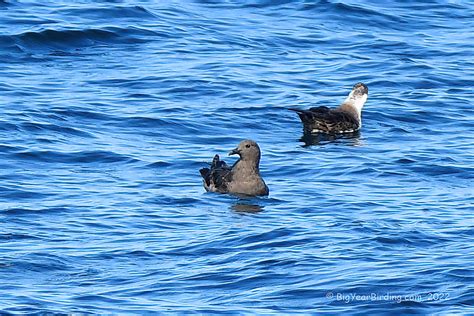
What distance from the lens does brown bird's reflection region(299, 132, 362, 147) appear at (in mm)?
18391

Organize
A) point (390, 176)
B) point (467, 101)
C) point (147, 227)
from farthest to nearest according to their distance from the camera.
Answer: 1. point (467, 101)
2. point (390, 176)
3. point (147, 227)

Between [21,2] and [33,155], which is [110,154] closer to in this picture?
[33,155]

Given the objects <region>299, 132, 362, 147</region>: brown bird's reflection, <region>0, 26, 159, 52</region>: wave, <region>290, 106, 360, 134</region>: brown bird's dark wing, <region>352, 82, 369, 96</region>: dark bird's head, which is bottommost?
<region>299, 132, 362, 147</region>: brown bird's reflection

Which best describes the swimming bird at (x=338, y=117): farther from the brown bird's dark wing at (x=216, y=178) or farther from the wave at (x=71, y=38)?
the wave at (x=71, y=38)

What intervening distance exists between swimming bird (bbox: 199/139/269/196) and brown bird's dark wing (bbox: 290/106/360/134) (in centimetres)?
305

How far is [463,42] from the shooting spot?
2452 centimetres

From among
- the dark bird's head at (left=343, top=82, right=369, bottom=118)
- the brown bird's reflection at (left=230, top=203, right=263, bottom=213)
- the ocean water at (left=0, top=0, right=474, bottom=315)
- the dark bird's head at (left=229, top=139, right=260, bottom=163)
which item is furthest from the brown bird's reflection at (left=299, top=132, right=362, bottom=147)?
the brown bird's reflection at (left=230, top=203, right=263, bottom=213)

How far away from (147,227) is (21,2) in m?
13.4

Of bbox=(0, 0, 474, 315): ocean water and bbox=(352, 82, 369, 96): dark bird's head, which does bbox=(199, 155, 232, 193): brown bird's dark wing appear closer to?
bbox=(0, 0, 474, 315): ocean water

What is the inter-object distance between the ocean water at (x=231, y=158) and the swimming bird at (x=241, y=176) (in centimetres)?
21

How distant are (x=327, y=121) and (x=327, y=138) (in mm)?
234

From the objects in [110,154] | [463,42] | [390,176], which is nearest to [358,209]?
[390,176]

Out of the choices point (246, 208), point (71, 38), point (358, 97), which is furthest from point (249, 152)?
point (71, 38)

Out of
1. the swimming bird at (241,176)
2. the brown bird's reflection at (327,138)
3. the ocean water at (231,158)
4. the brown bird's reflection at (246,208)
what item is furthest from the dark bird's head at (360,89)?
the brown bird's reflection at (246,208)
